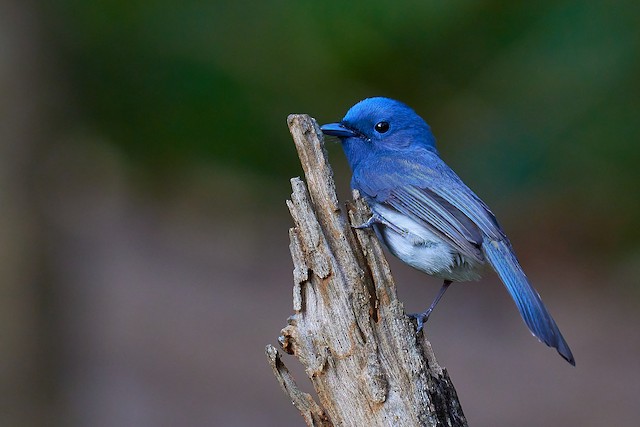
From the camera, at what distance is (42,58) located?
6.92 metres

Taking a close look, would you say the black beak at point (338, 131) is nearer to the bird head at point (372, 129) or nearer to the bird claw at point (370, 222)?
the bird head at point (372, 129)

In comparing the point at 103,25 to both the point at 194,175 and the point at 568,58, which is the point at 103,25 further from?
the point at 568,58

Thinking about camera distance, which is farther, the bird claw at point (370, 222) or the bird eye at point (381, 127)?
the bird eye at point (381, 127)

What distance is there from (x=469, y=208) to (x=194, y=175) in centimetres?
458

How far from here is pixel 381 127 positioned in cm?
530

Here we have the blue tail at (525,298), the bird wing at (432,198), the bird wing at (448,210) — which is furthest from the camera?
the bird wing at (432,198)

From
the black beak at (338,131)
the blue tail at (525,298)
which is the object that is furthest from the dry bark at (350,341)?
the black beak at (338,131)

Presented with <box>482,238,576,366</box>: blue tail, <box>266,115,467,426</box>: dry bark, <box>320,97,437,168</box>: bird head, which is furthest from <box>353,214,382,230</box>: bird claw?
<box>320,97,437,168</box>: bird head

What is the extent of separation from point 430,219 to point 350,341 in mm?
992

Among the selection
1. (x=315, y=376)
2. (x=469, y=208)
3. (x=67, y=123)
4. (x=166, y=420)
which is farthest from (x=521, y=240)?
(x=315, y=376)

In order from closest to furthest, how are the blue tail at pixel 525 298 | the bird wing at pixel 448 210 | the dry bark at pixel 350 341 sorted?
the dry bark at pixel 350 341 → the blue tail at pixel 525 298 → the bird wing at pixel 448 210

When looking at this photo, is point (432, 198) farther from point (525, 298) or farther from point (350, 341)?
point (350, 341)

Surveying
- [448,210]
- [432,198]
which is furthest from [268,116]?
[448,210]

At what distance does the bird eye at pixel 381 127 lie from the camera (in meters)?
5.29
